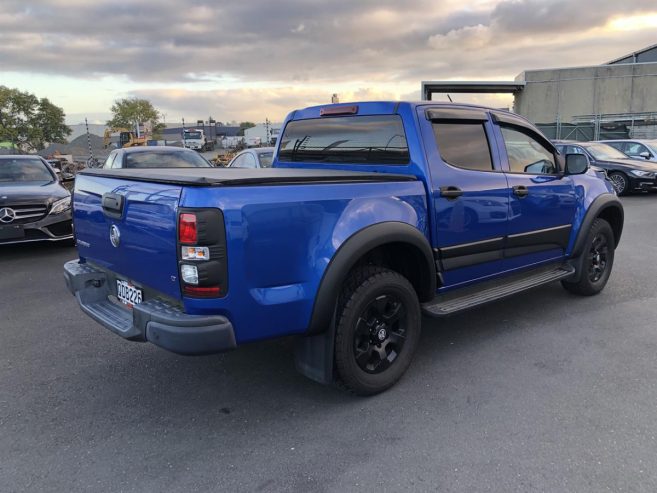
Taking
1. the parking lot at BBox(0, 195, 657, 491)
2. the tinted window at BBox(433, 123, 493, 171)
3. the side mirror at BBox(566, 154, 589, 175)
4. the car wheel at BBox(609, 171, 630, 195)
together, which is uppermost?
the tinted window at BBox(433, 123, 493, 171)

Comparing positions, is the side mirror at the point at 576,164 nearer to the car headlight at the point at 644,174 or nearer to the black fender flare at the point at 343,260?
the black fender flare at the point at 343,260

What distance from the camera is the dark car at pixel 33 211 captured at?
685 cm

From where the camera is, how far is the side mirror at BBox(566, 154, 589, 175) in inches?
180

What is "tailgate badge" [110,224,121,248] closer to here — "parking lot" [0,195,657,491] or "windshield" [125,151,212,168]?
"parking lot" [0,195,657,491]

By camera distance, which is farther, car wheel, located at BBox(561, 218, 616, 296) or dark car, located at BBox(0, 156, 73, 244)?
dark car, located at BBox(0, 156, 73, 244)

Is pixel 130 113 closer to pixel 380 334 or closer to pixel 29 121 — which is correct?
pixel 29 121

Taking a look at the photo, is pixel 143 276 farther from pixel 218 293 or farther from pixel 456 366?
pixel 456 366

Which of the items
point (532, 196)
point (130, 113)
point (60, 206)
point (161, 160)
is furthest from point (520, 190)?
point (130, 113)

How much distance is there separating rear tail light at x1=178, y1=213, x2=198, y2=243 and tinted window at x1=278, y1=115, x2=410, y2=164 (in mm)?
1717

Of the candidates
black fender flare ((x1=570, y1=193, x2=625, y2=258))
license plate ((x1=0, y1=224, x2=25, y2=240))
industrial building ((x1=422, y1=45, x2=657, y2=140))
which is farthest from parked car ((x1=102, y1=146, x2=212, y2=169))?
industrial building ((x1=422, y1=45, x2=657, y2=140))

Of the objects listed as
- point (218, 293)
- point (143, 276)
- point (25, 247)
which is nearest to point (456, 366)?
point (218, 293)

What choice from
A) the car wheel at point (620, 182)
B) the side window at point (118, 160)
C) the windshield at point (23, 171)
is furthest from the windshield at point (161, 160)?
the car wheel at point (620, 182)

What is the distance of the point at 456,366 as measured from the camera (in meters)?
3.69

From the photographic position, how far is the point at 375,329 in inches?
127
